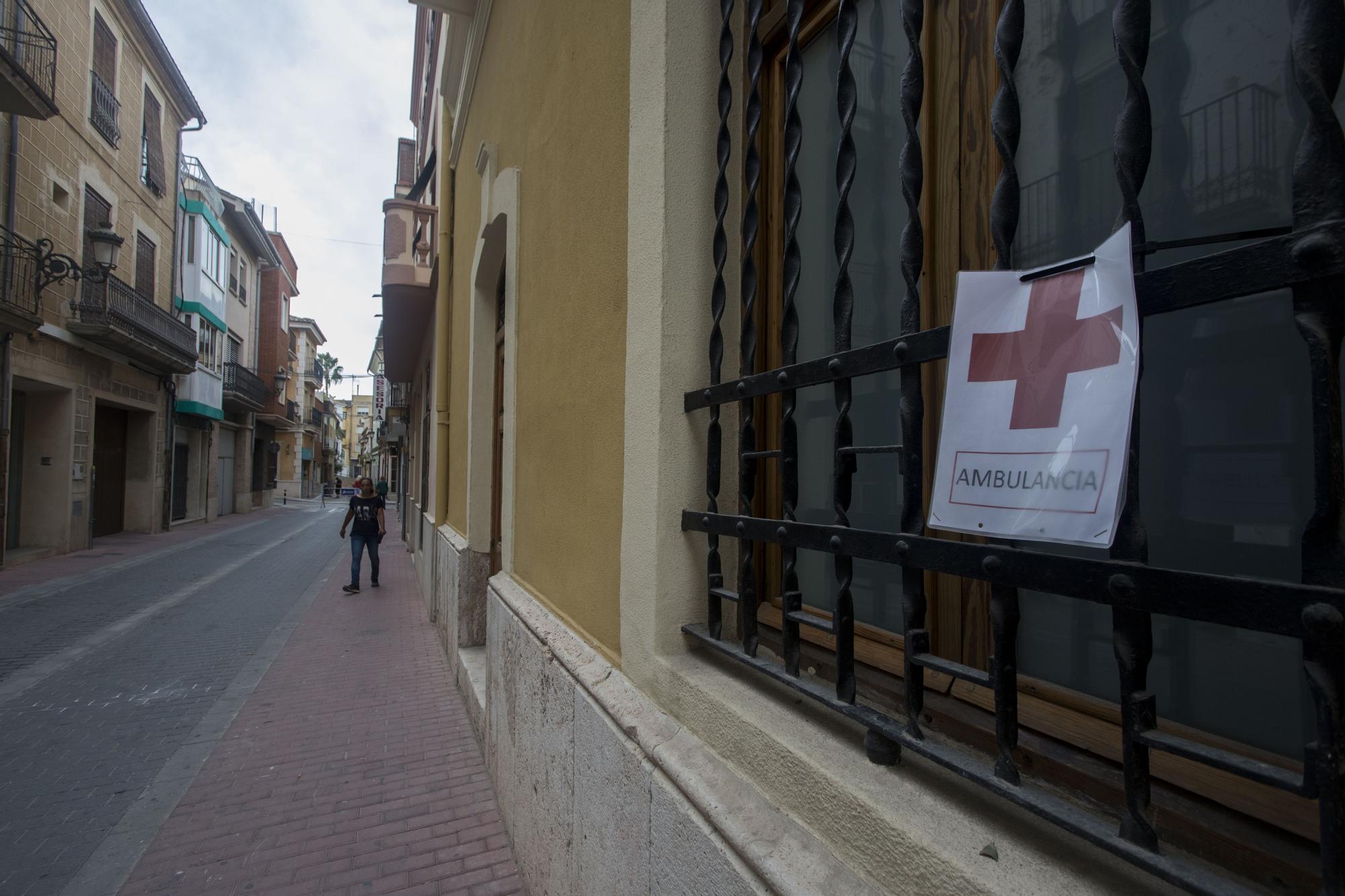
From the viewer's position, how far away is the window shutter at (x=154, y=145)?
18391 millimetres

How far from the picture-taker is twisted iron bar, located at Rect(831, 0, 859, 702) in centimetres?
129

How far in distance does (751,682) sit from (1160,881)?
0.95 metres

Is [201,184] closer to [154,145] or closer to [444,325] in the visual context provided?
[154,145]

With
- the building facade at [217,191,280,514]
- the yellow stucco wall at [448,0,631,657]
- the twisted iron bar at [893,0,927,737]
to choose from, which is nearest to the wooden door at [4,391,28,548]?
the building facade at [217,191,280,514]

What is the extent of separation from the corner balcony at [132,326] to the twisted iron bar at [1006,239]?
1832 centimetres

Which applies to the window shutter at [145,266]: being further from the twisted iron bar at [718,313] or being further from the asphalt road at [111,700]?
the twisted iron bar at [718,313]

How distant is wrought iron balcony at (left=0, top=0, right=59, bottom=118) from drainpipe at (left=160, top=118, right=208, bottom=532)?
7.12m

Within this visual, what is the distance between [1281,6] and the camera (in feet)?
2.90

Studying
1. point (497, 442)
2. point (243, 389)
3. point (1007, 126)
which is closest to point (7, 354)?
point (497, 442)

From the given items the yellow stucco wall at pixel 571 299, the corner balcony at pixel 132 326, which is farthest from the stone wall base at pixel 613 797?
the corner balcony at pixel 132 326

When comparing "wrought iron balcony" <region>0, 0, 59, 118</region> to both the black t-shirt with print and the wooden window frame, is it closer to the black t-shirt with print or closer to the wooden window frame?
the black t-shirt with print

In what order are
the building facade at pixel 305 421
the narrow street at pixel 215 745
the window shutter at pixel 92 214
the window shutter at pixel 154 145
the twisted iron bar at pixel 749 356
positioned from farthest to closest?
1. the building facade at pixel 305 421
2. the window shutter at pixel 154 145
3. the window shutter at pixel 92 214
4. the narrow street at pixel 215 745
5. the twisted iron bar at pixel 749 356

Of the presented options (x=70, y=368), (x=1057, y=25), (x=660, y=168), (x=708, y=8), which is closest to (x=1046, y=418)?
(x=1057, y=25)

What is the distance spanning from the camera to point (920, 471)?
3.80ft
